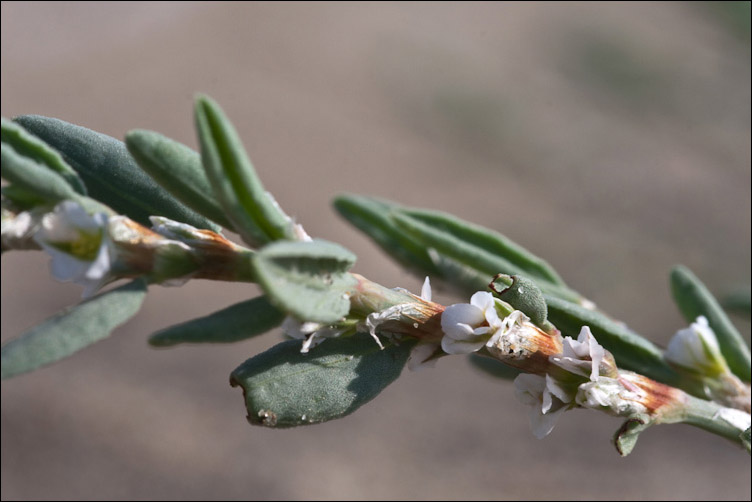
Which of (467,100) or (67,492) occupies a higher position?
(467,100)

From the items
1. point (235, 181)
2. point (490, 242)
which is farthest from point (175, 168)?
point (490, 242)

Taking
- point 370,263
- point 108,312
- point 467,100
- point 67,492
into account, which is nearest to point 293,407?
point 108,312

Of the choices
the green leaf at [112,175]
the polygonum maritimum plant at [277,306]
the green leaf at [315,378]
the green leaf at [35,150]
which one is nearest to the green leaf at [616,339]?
the polygonum maritimum plant at [277,306]

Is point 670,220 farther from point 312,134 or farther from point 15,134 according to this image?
point 15,134

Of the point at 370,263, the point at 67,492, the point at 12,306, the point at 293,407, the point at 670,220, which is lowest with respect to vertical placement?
the point at 67,492

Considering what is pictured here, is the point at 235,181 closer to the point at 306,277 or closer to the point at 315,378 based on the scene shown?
the point at 306,277

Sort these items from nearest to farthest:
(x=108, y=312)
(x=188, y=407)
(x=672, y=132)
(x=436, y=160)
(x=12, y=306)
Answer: (x=108, y=312), (x=188, y=407), (x=12, y=306), (x=672, y=132), (x=436, y=160)
